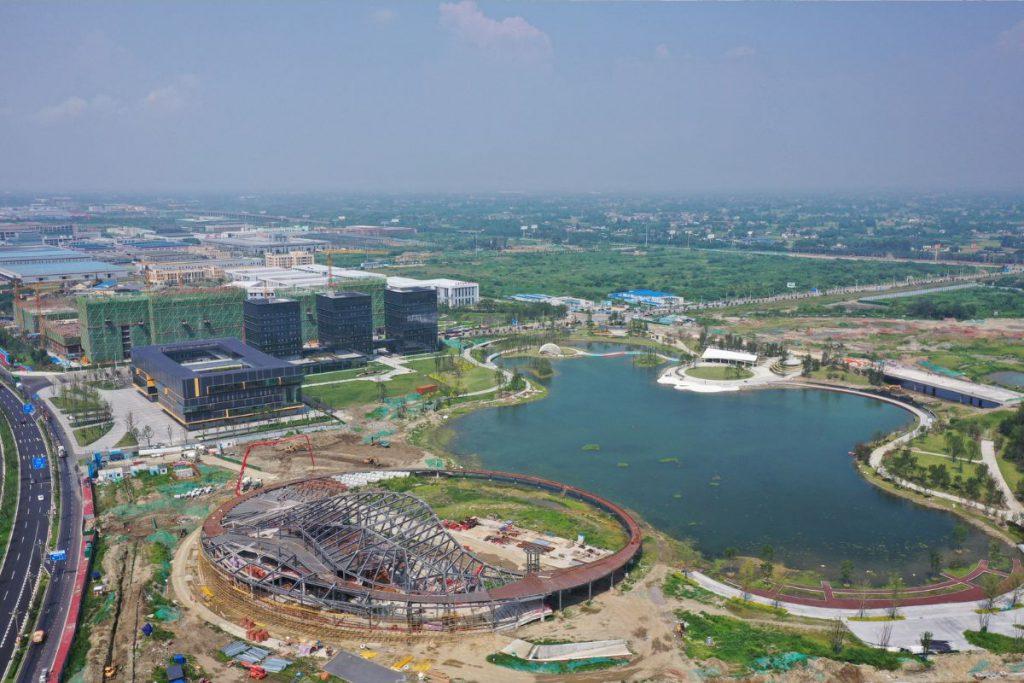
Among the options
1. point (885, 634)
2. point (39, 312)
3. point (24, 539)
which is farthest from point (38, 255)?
point (885, 634)

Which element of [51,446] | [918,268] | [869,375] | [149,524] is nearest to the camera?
[149,524]

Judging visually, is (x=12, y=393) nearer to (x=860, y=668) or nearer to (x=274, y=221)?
(x=860, y=668)

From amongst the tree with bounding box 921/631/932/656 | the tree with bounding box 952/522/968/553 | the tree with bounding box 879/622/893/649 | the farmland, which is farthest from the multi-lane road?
the farmland

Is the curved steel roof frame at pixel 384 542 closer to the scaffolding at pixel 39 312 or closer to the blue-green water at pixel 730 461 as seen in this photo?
the blue-green water at pixel 730 461

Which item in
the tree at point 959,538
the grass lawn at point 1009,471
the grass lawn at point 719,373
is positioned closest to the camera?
the tree at point 959,538

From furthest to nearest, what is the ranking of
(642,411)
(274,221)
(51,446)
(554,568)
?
(274,221)
(642,411)
(51,446)
(554,568)

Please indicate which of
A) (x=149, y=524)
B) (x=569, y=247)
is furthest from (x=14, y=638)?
(x=569, y=247)

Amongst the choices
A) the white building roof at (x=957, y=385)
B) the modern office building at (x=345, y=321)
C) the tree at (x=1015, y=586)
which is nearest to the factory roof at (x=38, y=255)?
the modern office building at (x=345, y=321)
